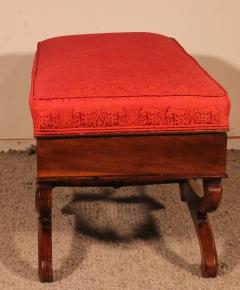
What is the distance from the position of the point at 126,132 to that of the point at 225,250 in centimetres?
41

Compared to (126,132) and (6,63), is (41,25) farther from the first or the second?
(126,132)

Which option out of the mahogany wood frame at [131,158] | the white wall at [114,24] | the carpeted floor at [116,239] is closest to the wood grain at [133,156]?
the mahogany wood frame at [131,158]

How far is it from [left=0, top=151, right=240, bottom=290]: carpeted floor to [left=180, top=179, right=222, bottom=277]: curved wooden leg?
29 mm

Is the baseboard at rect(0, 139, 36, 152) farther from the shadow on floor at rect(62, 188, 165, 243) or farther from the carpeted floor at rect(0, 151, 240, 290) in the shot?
the shadow on floor at rect(62, 188, 165, 243)

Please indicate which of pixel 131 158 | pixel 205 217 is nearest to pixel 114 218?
pixel 205 217

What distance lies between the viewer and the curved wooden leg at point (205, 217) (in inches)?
39.9

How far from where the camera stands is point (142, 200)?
56.5 inches

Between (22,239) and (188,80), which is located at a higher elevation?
(188,80)

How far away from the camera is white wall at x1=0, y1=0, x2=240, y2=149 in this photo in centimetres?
164

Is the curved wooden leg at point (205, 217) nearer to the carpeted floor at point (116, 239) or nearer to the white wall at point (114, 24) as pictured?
the carpeted floor at point (116, 239)

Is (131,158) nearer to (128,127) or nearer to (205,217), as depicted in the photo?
(128,127)

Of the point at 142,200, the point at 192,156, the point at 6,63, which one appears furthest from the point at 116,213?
the point at 6,63

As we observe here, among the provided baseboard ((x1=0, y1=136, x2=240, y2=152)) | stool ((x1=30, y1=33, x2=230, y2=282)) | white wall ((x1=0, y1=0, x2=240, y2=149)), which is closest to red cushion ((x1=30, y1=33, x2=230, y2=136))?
stool ((x1=30, y1=33, x2=230, y2=282))

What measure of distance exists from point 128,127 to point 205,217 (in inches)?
12.4
